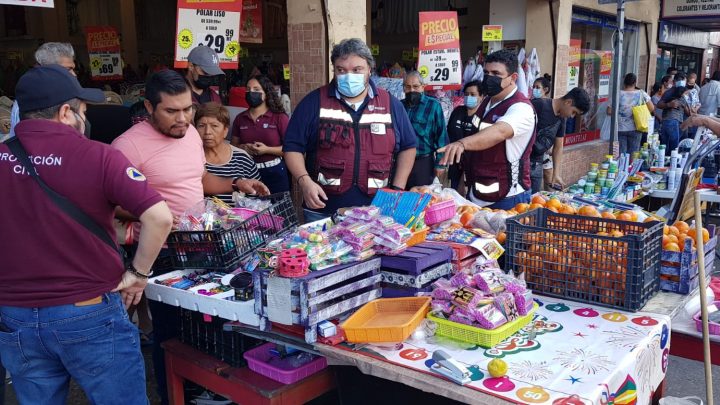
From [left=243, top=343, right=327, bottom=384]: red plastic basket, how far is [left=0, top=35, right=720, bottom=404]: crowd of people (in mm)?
479

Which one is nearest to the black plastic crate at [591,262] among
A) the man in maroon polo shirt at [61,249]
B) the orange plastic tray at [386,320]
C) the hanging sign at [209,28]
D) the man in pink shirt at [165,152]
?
the orange plastic tray at [386,320]

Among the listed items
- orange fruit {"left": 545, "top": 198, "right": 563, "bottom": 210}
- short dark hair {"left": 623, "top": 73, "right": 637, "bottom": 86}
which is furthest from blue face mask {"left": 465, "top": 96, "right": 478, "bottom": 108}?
short dark hair {"left": 623, "top": 73, "right": 637, "bottom": 86}

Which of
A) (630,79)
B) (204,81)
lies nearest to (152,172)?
(204,81)

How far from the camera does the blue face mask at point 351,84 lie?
3773 mm

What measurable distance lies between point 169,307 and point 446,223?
156cm

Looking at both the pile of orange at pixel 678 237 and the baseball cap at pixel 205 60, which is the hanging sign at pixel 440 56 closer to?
the baseball cap at pixel 205 60

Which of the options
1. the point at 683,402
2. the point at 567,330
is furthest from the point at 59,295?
the point at 683,402

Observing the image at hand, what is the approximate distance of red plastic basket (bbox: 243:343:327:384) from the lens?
2537 mm

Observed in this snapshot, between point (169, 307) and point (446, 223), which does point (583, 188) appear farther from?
point (169, 307)

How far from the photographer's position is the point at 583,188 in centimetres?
638

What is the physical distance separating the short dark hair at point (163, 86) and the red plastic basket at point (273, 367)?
140cm

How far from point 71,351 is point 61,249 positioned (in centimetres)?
41

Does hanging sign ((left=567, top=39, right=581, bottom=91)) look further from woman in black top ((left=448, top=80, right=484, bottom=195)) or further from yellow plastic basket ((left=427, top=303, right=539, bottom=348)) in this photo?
yellow plastic basket ((left=427, top=303, right=539, bottom=348))

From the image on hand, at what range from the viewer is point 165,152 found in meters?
3.20
